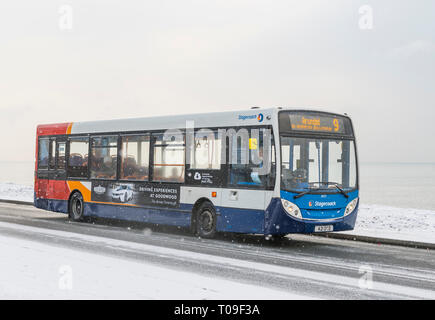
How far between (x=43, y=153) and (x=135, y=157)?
5082 millimetres

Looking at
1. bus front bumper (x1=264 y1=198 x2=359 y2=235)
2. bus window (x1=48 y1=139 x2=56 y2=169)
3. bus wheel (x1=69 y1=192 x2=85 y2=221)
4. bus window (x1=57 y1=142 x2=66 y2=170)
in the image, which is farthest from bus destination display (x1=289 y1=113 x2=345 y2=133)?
bus window (x1=48 y1=139 x2=56 y2=169)

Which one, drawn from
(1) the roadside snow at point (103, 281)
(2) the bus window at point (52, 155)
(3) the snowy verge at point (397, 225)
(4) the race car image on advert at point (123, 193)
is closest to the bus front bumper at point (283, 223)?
(3) the snowy verge at point (397, 225)

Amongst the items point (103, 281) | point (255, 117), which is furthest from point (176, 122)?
point (103, 281)

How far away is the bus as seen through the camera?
44.0 ft

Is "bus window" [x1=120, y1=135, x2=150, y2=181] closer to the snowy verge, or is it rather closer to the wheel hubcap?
the wheel hubcap

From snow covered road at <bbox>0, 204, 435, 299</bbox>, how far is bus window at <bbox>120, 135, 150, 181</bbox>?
1.63m

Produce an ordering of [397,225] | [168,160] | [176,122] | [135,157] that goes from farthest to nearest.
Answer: [397,225] → [135,157] → [168,160] → [176,122]

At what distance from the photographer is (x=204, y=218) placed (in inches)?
600

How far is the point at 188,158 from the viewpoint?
50.5ft

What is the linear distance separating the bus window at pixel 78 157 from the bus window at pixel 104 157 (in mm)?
360

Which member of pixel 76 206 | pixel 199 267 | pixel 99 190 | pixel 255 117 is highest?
pixel 255 117

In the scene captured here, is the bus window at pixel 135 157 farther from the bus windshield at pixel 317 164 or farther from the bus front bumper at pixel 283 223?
the bus windshield at pixel 317 164

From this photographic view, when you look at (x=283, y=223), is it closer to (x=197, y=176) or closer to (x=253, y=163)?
(x=253, y=163)
